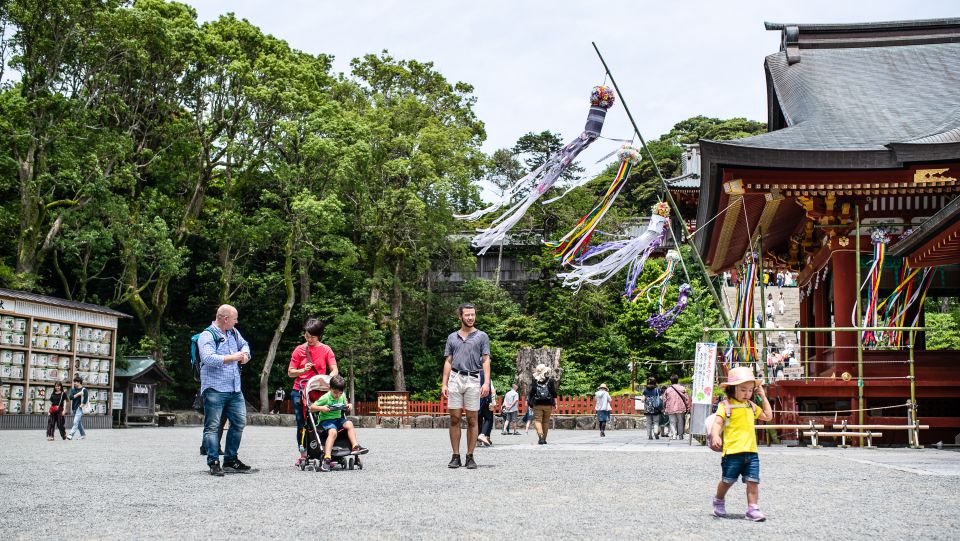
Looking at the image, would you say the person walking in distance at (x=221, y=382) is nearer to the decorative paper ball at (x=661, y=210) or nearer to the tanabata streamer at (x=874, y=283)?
the decorative paper ball at (x=661, y=210)

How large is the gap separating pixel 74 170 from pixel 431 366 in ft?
53.1

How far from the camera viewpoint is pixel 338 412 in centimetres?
989

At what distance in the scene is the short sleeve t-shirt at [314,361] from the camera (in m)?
10.0

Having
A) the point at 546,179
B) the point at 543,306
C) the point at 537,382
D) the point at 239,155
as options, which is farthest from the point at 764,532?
the point at 543,306

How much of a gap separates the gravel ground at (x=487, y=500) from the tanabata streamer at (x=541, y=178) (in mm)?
3183

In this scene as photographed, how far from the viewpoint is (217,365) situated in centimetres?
904

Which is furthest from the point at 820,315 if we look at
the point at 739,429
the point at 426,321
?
the point at 426,321

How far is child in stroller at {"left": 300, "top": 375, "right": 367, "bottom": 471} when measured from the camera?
973cm

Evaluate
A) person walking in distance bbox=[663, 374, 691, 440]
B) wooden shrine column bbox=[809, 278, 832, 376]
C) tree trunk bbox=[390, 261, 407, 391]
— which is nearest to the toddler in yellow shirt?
wooden shrine column bbox=[809, 278, 832, 376]

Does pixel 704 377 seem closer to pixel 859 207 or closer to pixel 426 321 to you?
pixel 859 207

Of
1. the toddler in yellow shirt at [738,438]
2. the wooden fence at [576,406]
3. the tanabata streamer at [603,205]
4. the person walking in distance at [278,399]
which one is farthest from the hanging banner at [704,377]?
the person walking in distance at [278,399]

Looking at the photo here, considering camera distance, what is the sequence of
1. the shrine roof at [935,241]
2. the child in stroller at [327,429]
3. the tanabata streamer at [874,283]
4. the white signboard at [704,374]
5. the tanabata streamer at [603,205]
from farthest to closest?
the tanabata streamer at [874,283] < the tanabata streamer at [603,205] < the white signboard at [704,374] < the shrine roof at [935,241] < the child in stroller at [327,429]

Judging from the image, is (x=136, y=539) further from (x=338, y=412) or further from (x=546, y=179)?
(x=546, y=179)

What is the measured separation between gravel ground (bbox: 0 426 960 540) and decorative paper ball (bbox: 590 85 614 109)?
535cm
